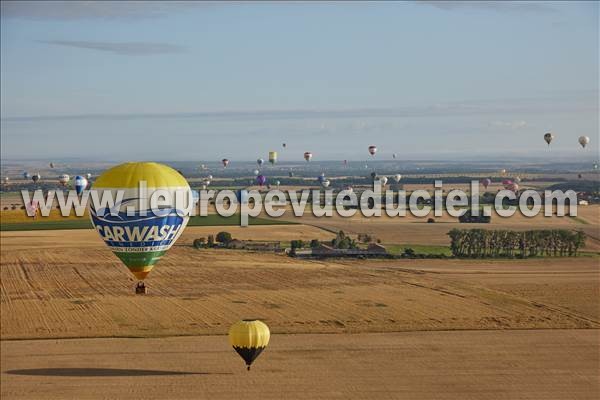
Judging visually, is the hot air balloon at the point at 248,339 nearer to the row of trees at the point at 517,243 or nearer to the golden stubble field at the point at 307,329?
the golden stubble field at the point at 307,329

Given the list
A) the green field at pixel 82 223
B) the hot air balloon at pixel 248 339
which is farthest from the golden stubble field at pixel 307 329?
the green field at pixel 82 223

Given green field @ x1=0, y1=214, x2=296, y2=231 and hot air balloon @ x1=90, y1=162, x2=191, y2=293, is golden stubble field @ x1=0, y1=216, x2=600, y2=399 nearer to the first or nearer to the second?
hot air balloon @ x1=90, y1=162, x2=191, y2=293

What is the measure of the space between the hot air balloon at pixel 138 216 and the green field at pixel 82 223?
3788 centimetres

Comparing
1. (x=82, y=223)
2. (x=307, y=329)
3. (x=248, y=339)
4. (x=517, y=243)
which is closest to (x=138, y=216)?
→ (x=248, y=339)

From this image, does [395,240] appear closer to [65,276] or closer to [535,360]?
[65,276]

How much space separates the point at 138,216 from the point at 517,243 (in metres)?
31.6

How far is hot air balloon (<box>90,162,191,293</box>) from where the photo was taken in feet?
65.9

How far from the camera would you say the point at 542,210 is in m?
68.9

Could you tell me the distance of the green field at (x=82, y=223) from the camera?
2338 inches

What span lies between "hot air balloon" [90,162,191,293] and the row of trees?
27.6 meters

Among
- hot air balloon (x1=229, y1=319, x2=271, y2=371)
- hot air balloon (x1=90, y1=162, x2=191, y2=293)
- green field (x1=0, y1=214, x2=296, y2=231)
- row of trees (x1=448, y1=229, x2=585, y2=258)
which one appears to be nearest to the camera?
hot air balloon (x1=90, y1=162, x2=191, y2=293)

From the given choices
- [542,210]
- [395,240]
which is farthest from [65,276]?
[542,210]

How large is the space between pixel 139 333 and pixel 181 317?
7.93 feet

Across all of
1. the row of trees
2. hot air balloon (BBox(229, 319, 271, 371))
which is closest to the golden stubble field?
hot air balloon (BBox(229, 319, 271, 371))
